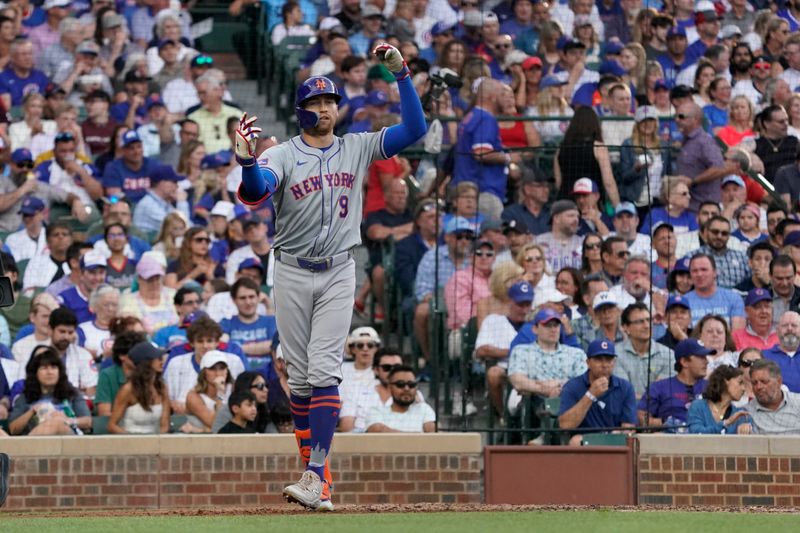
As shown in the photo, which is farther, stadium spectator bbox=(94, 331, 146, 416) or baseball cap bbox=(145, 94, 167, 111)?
baseball cap bbox=(145, 94, 167, 111)

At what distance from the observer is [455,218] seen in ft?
37.6

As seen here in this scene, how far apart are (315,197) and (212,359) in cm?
311

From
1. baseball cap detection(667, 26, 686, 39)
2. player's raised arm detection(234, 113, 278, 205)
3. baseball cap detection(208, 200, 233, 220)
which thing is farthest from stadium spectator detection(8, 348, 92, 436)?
baseball cap detection(667, 26, 686, 39)

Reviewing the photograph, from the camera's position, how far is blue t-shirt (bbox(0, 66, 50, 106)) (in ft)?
46.9

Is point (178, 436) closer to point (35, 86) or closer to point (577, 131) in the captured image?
point (577, 131)

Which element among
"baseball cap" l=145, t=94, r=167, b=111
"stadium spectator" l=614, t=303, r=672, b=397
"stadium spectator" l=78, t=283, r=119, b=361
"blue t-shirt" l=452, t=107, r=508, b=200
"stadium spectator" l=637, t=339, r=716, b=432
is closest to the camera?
"stadium spectator" l=637, t=339, r=716, b=432

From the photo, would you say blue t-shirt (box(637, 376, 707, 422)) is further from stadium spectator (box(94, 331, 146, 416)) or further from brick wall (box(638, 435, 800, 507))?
stadium spectator (box(94, 331, 146, 416))

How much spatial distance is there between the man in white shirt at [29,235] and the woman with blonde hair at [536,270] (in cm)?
390

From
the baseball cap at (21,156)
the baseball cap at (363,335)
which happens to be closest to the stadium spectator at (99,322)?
the baseball cap at (363,335)

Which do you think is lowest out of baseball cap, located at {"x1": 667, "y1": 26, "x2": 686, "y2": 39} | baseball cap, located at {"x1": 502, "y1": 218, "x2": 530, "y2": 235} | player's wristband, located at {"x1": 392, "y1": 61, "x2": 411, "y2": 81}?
baseball cap, located at {"x1": 502, "y1": 218, "x2": 530, "y2": 235}

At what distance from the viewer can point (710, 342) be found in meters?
10.4

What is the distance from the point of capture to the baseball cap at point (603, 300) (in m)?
10.4

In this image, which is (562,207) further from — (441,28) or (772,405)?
(441,28)

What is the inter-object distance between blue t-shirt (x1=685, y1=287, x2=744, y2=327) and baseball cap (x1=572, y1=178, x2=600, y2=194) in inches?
40.9
